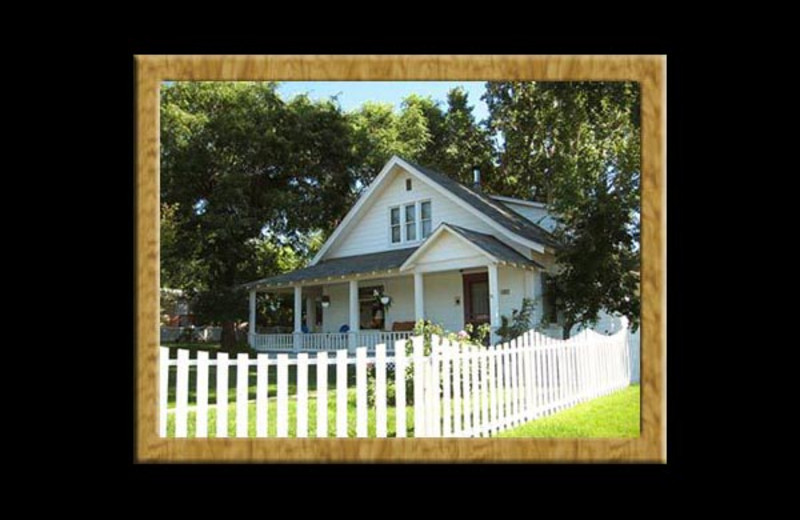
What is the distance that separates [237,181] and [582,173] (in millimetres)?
2644

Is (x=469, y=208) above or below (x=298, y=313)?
above

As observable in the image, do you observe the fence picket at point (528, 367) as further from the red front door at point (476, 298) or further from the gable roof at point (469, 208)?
the gable roof at point (469, 208)

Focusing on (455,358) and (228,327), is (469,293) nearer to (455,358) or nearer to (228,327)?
(455,358)

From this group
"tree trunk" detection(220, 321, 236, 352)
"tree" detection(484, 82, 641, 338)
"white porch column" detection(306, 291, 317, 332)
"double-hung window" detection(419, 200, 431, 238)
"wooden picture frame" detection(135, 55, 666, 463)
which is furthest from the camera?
"double-hung window" detection(419, 200, 431, 238)

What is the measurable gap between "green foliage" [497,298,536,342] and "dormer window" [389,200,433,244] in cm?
182

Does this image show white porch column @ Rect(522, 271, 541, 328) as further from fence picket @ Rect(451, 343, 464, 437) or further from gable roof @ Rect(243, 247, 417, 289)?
Answer: gable roof @ Rect(243, 247, 417, 289)

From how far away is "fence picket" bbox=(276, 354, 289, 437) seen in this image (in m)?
4.21

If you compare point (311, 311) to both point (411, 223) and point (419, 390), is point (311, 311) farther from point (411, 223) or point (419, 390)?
point (411, 223)

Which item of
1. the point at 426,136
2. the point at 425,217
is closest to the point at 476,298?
the point at 426,136

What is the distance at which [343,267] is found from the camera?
6.37m

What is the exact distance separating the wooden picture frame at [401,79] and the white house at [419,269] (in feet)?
2.68

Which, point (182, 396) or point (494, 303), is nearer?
point (182, 396)

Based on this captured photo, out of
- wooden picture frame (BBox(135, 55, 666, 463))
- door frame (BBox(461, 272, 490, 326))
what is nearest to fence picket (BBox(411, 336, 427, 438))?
wooden picture frame (BBox(135, 55, 666, 463))

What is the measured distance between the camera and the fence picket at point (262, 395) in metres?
4.23
